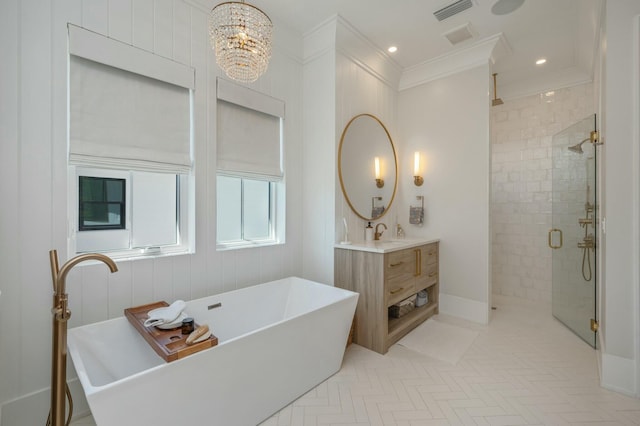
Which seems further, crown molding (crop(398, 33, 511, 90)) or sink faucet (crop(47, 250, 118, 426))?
crown molding (crop(398, 33, 511, 90))

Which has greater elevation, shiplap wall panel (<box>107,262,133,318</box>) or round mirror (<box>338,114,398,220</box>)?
round mirror (<box>338,114,398,220</box>)

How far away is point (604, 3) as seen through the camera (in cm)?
204

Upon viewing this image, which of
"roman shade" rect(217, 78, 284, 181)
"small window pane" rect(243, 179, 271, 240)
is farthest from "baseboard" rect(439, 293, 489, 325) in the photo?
"roman shade" rect(217, 78, 284, 181)

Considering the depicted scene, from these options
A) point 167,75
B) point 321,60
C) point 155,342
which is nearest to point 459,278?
point 321,60

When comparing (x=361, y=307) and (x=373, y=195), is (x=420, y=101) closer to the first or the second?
(x=373, y=195)

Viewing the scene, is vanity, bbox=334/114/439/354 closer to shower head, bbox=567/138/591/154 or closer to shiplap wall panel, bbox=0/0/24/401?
shower head, bbox=567/138/591/154

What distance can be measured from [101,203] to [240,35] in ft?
4.80

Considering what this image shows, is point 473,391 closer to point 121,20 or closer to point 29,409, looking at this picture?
point 29,409

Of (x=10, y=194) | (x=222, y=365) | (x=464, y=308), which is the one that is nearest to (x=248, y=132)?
(x=10, y=194)

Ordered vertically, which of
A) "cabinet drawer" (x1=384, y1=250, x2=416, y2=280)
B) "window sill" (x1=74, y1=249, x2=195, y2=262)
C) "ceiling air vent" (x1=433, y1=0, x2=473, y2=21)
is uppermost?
"ceiling air vent" (x1=433, y1=0, x2=473, y2=21)

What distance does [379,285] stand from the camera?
247cm

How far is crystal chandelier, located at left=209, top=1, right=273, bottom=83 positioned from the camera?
1.52m

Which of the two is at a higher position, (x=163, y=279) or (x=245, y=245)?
(x=245, y=245)

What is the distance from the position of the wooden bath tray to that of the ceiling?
238cm
